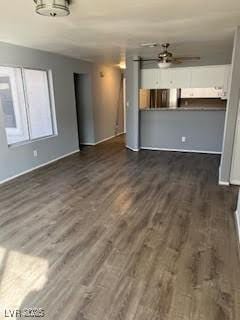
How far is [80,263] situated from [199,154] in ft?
14.4

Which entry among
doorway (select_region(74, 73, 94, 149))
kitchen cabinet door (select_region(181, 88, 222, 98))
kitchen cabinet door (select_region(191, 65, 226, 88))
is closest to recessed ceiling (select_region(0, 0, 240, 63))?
kitchen cabinet door (select_region(191, 65, 226, 88))

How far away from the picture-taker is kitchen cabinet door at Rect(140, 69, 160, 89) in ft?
18.9

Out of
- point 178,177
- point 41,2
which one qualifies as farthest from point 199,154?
point 41,2

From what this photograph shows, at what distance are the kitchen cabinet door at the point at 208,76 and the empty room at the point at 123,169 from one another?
0.03 m

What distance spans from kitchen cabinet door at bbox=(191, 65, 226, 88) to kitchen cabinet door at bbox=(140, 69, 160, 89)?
845 millimetres

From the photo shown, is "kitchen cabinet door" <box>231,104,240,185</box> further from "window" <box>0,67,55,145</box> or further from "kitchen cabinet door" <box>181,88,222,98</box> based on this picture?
"window" <box>0,67,55,145</box>

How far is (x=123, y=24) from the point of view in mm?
2908

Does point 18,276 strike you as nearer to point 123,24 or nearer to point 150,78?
point 123,24

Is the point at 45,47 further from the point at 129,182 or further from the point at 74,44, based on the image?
the point at 129,182

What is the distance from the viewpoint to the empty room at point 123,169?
6.04 ft

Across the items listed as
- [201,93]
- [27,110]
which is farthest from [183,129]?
[27,110]

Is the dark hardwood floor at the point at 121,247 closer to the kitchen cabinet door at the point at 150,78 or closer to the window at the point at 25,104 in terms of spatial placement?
the window at the point at 25,104

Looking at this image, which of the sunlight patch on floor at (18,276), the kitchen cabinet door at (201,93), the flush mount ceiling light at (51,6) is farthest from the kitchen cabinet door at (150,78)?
the sunlight patch on floor at (18,276)

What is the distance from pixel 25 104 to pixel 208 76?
4.02 m
